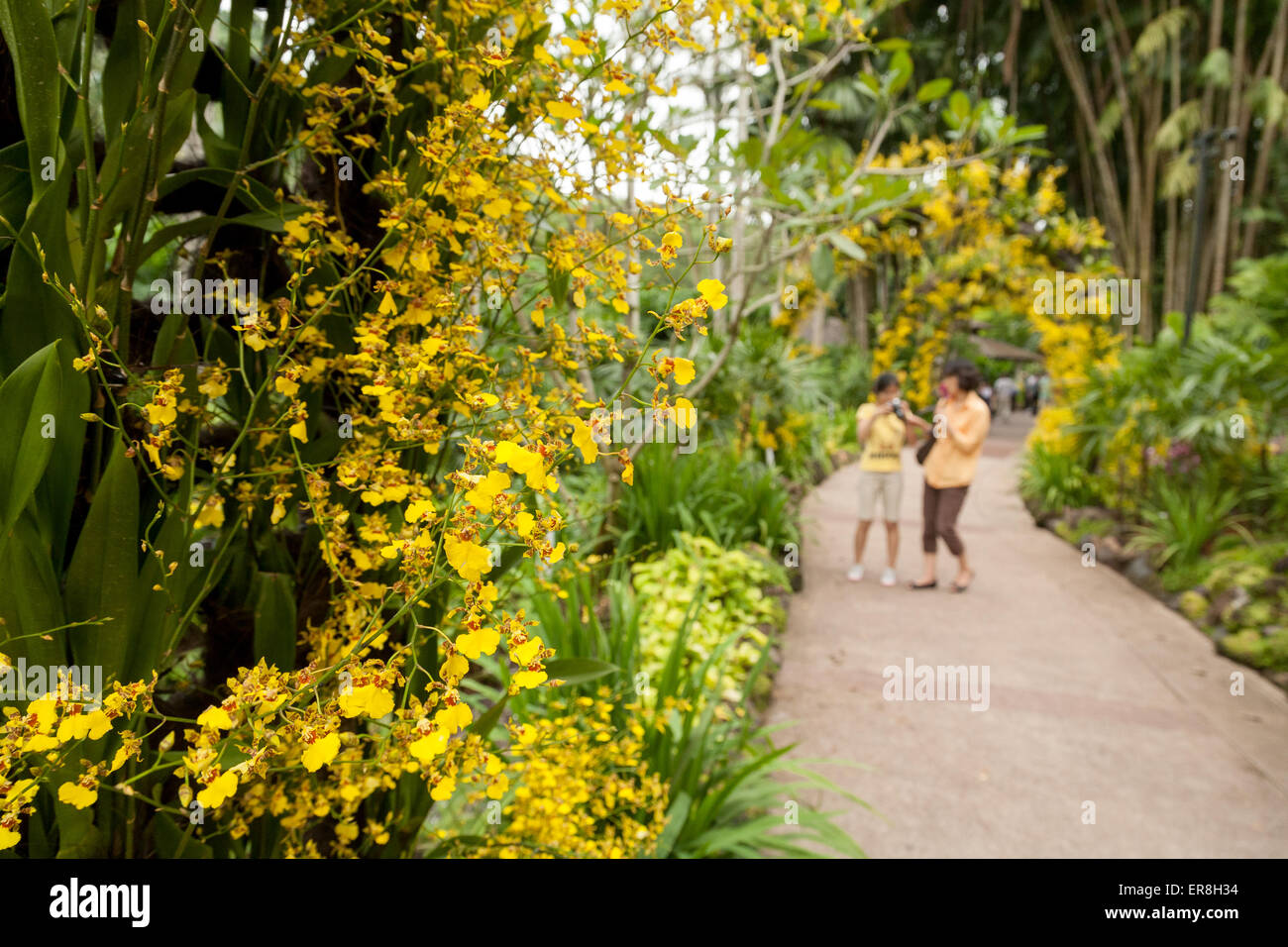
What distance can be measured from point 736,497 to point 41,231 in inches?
168

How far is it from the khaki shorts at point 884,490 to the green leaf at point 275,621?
4644 mm

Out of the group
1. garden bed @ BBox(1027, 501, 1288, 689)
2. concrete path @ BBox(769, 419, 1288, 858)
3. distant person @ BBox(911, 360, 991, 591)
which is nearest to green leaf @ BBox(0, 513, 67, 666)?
concrete path @ BBox(769, 419, 1288, 858)

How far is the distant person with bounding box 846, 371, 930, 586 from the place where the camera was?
4.95 meters

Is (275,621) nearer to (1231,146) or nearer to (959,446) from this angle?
(959,446)

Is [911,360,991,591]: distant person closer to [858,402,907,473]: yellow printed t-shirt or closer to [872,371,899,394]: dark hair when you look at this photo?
[858,402,907,473]: yellow printed t-shirt

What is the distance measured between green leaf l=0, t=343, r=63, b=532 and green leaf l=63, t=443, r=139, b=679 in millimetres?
79

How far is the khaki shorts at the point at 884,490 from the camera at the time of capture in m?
5.17

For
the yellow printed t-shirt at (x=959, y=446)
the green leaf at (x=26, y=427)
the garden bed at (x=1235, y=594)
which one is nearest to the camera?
the green leaf at (x=26, y=427)

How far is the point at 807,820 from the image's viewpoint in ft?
7.13

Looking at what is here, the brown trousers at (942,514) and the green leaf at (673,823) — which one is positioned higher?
the brown trousers at (942,514)

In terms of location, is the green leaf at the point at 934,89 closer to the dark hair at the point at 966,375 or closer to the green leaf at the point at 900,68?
the green leaf at the point at 900,68

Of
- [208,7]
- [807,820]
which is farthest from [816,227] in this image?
[208,7]

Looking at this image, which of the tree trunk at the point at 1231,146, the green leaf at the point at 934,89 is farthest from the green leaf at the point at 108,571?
the tree trunk at the point at 1231,146
